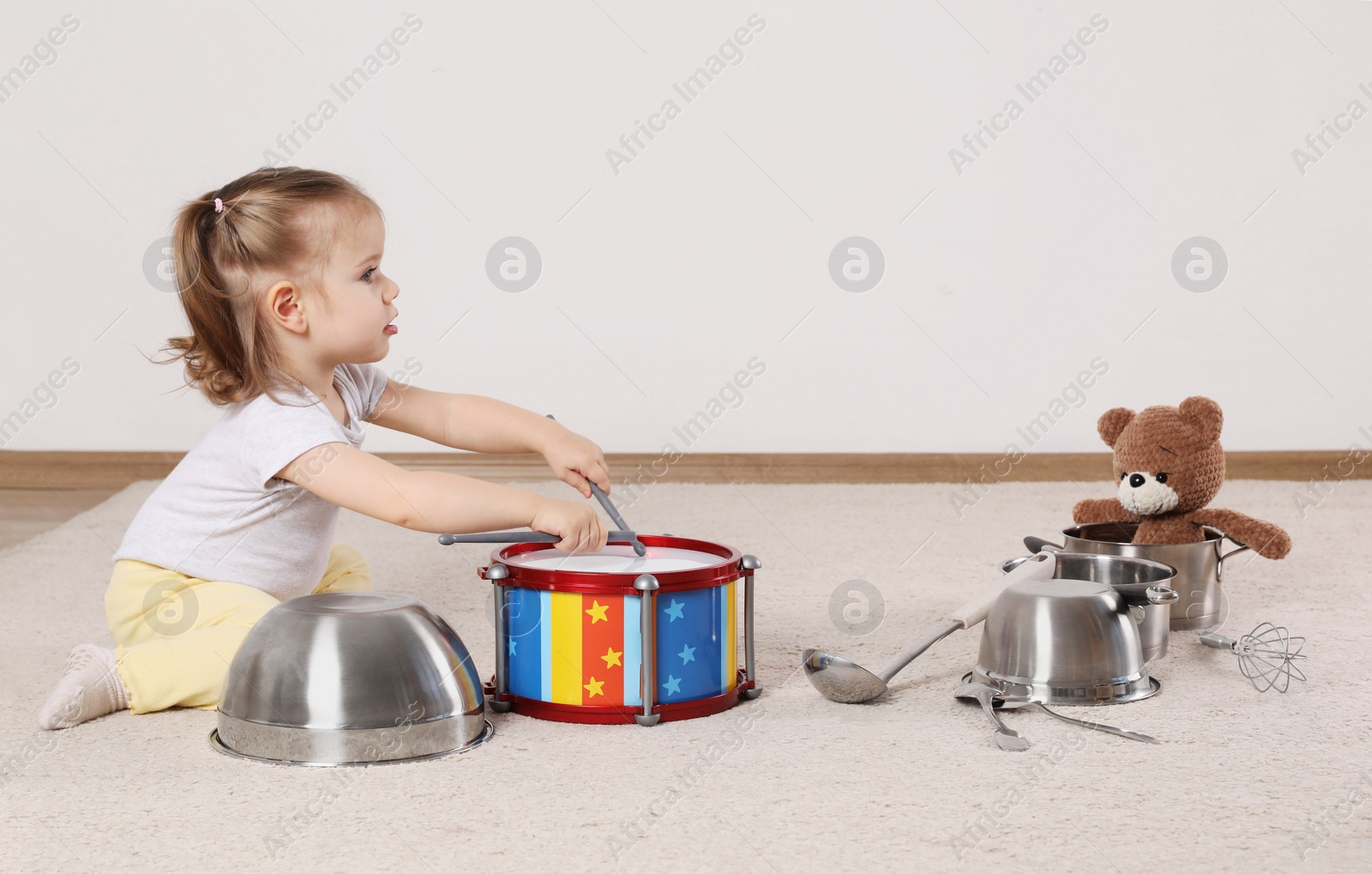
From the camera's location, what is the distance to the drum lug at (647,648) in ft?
2.91

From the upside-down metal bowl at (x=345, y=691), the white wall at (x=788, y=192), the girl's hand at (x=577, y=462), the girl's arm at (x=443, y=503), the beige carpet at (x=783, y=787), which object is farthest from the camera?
the white wall at (x=788, y=192)

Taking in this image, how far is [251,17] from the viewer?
81.0 inches

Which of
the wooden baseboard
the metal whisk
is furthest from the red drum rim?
the wooden baseboard

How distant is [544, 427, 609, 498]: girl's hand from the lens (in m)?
1.09

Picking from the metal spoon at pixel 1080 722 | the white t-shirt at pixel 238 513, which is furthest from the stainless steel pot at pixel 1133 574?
the white t-shirt at pixel 238 513

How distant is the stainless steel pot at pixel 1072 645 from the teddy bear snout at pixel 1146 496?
0.28 metres

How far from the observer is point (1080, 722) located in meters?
0.90

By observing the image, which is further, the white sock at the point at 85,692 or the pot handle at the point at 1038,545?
the pot handle at the point at 1038,545

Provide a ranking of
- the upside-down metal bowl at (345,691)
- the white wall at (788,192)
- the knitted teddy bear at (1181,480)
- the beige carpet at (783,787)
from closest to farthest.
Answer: the beige carpet at (783,787), the upside-down metal bowl at (345,691), the knitted teddy bear at (1181,480), the white wall at (788,192)

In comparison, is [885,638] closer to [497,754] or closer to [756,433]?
[497,754]

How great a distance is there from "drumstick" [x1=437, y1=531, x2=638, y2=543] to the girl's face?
19 cm

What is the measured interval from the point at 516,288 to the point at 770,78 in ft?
1.84

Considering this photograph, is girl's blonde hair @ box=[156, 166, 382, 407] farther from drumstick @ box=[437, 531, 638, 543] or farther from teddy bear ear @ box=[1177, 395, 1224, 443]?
teddy bear ear @ box=[1177, 395, 1224, 443]

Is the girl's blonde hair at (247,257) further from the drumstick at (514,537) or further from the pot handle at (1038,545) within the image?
the pot handle at (1038,545)
